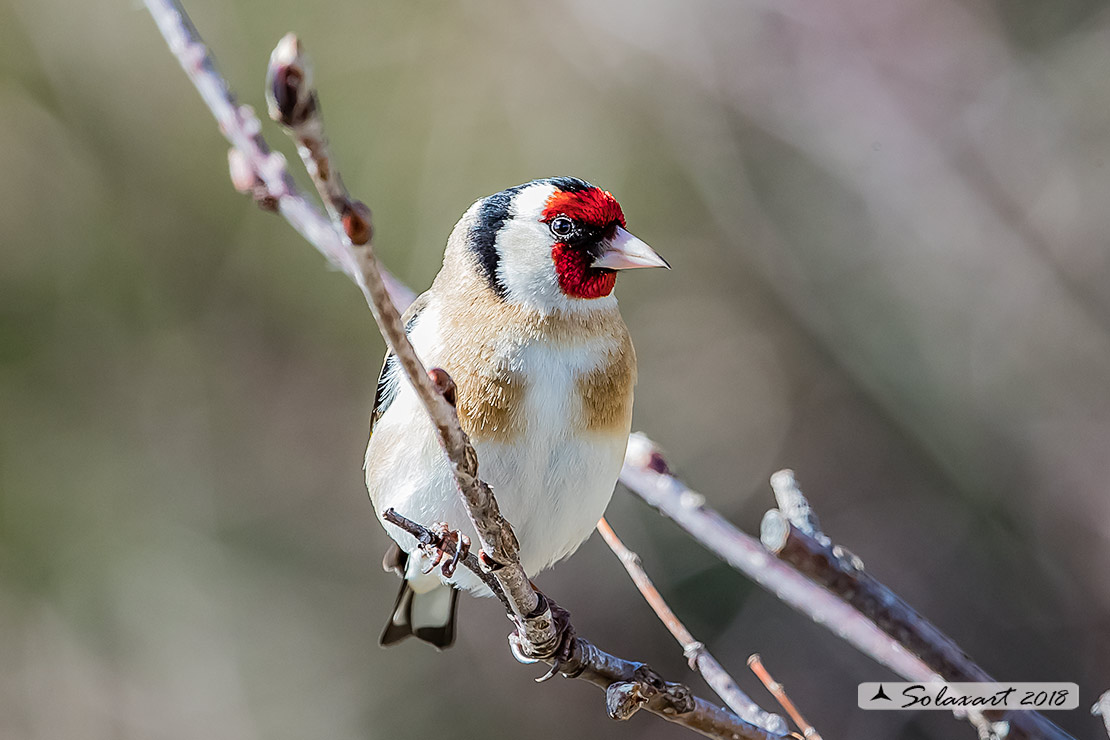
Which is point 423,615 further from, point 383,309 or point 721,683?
point 383,309

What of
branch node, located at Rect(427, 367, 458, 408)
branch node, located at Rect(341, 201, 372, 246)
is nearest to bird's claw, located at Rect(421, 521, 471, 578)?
branch node, located at Rect(427, 367, 458, 408)

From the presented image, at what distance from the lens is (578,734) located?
4.85 m

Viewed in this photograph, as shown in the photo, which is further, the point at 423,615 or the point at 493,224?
the point at 423,615

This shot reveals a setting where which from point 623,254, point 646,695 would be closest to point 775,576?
point 646,695

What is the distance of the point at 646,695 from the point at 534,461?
1.94ft

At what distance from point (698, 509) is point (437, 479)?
0.55m

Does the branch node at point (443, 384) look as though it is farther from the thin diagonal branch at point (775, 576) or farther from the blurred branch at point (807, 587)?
the thin diagonal branch at point (775, 576)

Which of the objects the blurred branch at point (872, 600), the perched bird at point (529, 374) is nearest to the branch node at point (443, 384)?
the blurred branch at point (872, 600)

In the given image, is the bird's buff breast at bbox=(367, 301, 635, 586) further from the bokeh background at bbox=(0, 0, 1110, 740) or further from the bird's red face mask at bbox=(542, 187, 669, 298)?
→ the bokeh background at bbox=(0, 0, 1110, 740)

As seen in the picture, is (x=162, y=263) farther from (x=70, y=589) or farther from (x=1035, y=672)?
(x=1035, y=672)

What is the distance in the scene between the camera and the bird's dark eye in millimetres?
2371

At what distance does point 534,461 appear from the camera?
215cm

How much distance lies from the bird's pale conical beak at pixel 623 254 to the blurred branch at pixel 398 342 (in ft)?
1.92

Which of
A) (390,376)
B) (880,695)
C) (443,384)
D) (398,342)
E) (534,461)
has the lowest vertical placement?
(880,695)
